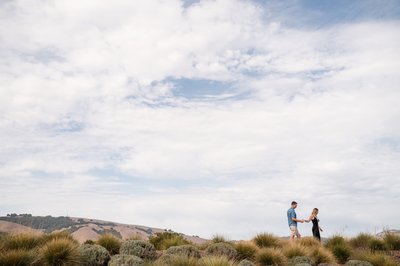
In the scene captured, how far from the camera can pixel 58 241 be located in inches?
482

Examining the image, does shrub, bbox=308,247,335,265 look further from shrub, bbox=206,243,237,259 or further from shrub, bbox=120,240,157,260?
shrub, bbox=120,240,157,260

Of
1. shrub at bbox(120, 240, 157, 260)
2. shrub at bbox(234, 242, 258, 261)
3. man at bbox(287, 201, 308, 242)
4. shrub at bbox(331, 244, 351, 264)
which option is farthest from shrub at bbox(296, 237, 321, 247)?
shrub at bbox(120, 240, 157, 260)

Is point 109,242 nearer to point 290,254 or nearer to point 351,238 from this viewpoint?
point 290,254

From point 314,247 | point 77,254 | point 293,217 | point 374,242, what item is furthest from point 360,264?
point 77,254

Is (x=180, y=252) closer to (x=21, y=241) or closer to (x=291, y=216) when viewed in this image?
(x=21, y=241)

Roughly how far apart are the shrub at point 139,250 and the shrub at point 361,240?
462 inches

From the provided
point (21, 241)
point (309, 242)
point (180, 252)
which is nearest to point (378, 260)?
point (309, 242)

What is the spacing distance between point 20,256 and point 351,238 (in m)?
17.0

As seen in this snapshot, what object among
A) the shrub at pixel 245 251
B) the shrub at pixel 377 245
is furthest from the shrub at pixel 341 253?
the shrub at pixel 245 251

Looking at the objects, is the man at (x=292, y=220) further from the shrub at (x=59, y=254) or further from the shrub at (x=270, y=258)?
the shrub at (x=59, y=254)

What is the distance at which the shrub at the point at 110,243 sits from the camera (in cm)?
1484

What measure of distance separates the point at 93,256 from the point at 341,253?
1084cm

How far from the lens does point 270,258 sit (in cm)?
1428

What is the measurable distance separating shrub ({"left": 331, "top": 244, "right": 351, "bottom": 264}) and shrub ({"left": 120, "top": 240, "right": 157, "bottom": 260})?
8221 mm
